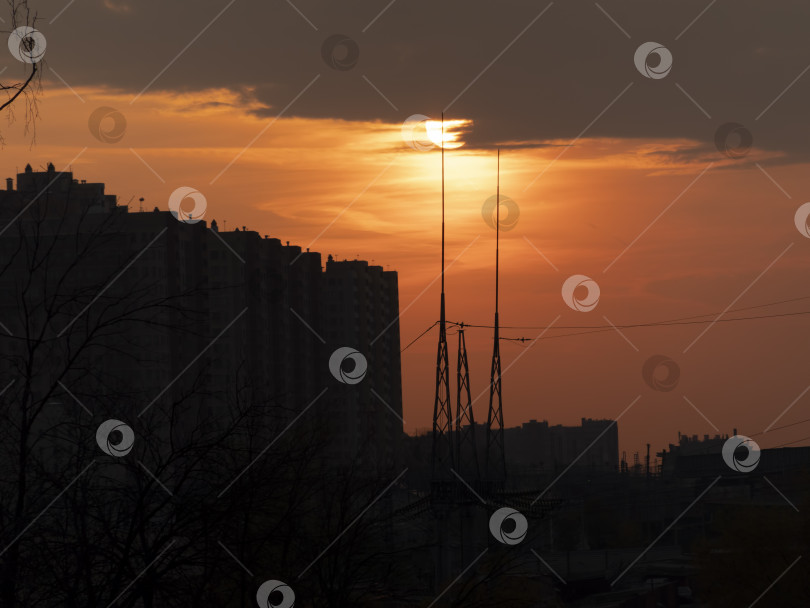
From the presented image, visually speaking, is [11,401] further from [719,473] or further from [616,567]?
[719,473]

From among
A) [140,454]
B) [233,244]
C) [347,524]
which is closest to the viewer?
[140,454]

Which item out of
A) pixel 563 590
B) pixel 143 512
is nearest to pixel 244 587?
pixel 143 512

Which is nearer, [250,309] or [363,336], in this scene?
[250,309]

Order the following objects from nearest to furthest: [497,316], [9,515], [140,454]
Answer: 1. [9,515]
2. [140,454]
3. [497,316]

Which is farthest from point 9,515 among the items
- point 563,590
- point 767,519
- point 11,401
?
point 563,590

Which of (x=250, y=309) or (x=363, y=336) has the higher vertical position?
(x=363, y=336)

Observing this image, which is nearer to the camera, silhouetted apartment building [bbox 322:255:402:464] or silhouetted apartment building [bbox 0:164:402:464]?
silhouetted apartment building [bbox 0:164:402:464]

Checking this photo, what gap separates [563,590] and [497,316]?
20.0m

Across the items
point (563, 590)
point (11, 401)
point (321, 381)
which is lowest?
point (11, 401)

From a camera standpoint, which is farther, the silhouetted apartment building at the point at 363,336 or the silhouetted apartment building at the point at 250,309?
the silhouetted apartment building at the point at 363,336

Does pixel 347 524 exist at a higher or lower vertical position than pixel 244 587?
higher

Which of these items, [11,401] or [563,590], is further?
[563,590]

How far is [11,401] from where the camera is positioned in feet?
25.0

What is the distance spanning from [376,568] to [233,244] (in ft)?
331
